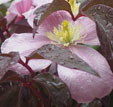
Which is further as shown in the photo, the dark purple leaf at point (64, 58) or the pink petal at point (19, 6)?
the pink petal at point (19, 6)

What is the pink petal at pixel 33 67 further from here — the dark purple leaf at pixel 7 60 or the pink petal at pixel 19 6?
the pink petal at pixel 19 6

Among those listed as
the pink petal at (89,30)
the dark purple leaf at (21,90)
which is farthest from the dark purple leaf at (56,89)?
the pink petal at (89,30)

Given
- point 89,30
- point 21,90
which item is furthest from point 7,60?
point 89,30

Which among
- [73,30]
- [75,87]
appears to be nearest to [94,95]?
[75,87]

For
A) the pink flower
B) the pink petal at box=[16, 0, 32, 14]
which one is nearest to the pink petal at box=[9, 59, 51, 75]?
the pink flower

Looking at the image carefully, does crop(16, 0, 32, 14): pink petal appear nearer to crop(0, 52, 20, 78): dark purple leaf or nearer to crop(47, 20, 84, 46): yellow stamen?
crop(47, 20, 84, 46): yellow stamen

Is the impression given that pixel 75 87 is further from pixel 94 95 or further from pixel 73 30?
pixel 73 30

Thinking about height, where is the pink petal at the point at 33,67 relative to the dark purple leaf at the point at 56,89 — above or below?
above
